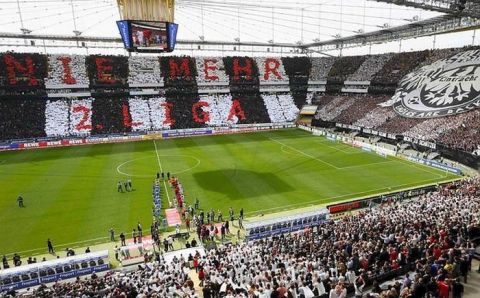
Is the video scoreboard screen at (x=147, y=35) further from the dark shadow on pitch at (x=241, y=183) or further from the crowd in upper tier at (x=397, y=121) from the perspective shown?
the crowd in upper tier at (x=397, y=121)

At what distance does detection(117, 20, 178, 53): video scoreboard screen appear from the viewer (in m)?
34.8

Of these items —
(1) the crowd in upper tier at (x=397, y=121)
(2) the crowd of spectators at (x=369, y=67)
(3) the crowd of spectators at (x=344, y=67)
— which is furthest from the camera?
(3) the crowd of spectators at (x=344, y=67)

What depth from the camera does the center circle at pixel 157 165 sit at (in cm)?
3853

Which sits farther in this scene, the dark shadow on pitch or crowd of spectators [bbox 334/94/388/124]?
crowd of spectators [bbox 334/94/388/124]

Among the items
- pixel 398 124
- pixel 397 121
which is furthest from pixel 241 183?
pixel 397 121

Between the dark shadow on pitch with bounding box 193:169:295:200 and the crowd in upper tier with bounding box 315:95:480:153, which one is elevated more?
the crowd in upper tier with bounding box 315:95:480:153

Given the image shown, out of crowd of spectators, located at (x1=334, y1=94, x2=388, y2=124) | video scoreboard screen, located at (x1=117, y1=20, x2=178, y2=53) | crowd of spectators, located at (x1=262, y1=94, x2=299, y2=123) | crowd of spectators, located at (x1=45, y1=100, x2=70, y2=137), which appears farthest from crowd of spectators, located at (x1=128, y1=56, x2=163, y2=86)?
crowd of spectators, located at (x1=334, y1=94, x2=388, y2=124)

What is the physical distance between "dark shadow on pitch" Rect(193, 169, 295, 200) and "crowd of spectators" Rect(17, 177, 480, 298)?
41.9ft

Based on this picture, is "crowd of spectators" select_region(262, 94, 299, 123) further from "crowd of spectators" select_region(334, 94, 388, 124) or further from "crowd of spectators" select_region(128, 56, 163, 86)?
"crowd of spectators" select_region(128, 56, 163, 86)

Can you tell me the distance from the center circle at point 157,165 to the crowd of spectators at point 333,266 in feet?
65.3

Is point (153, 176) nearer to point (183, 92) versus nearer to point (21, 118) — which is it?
point (21, 118)

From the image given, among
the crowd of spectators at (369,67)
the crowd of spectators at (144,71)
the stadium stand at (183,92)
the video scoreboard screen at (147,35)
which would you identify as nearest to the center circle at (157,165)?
the video scoreboard screen at (147,35)

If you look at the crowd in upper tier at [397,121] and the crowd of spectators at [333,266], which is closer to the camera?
the crowd of spectators at [333,266]

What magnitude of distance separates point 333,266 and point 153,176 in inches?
1026
